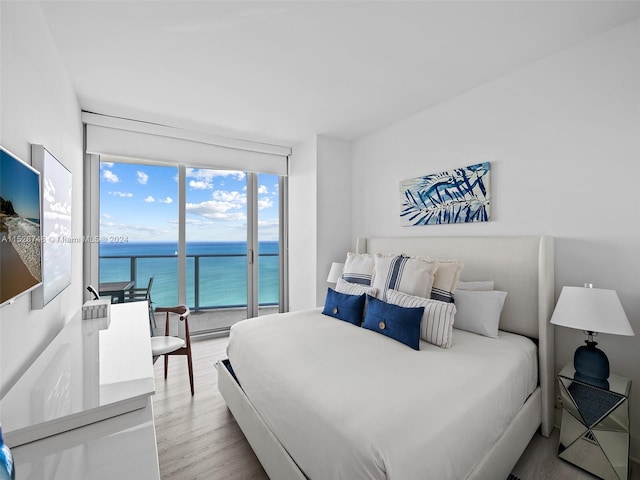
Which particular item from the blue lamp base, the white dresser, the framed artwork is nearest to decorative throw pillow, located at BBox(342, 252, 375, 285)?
the blue lamp base

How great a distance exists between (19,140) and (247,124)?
2.26m

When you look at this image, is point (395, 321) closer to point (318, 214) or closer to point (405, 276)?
point (405, 276)

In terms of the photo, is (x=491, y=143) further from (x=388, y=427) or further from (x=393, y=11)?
(x=388, y=427)

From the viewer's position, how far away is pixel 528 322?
2133mm

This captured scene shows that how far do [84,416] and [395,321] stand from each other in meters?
1.62

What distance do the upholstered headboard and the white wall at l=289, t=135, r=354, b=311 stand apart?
4.88 ft

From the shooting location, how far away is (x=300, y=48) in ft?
6.76

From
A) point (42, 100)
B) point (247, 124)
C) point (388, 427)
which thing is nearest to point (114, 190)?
point (247, 124)

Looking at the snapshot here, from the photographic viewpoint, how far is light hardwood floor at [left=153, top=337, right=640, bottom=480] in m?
1.67

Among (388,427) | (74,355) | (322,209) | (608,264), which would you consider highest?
(322,209)

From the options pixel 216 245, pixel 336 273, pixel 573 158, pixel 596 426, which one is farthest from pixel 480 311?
pixel 216 245

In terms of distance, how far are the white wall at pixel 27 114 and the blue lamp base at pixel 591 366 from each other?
2.85m

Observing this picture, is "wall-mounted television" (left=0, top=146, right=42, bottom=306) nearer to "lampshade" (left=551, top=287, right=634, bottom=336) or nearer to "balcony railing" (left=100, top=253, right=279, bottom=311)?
"balcony railing" (left=100, top=253, right=279, bottom=311)

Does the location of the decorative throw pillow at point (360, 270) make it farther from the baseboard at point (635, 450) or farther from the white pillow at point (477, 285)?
the baseboard at point (635, 450)
